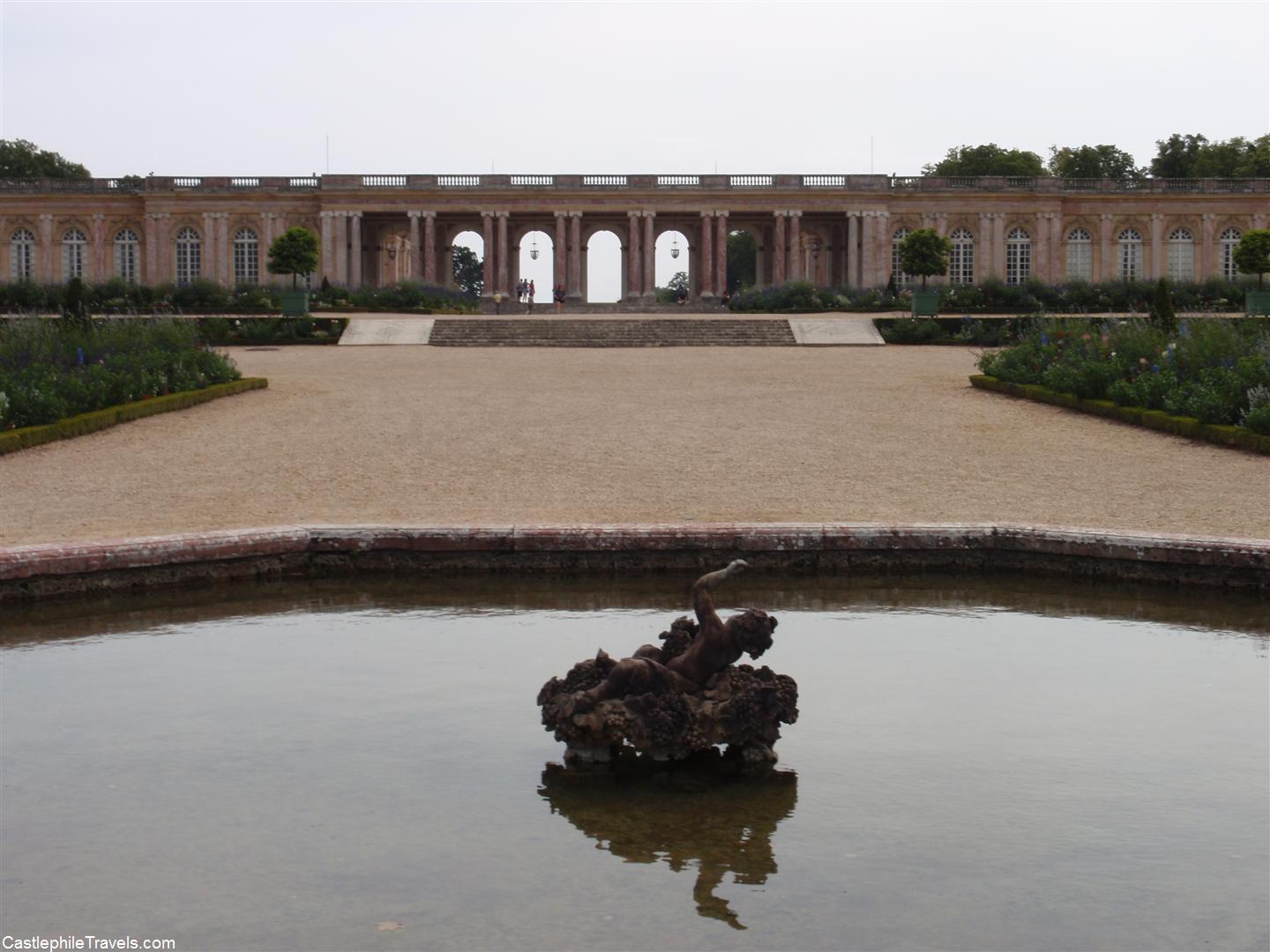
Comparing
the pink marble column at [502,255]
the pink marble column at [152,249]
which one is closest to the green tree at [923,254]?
the pink marble column at [502,255]

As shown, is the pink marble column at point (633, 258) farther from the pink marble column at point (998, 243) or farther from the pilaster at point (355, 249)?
the pink marble column at point (998, 243)

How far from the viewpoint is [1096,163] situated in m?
78.2

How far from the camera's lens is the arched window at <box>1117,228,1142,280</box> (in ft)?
205

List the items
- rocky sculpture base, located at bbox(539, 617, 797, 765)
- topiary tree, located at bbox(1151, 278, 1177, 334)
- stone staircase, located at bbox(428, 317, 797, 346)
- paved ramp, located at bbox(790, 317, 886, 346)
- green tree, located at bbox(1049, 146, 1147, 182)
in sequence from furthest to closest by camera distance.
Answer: green tree, located at bbox(1049, 146, 1147, 182)
stone staircase, located at bbox(428, 317, 797, 346)
paved ramp, located at bbox(790, 317, 886, 346)
topiary tree, located at bbox(1151, 278, 1177, 334)
rocky sculpture base, located at bbox(539, 617, 797, 765)

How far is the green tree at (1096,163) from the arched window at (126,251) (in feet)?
146

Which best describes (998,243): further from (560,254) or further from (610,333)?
(610,333)

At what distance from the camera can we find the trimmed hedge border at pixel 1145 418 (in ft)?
54.0

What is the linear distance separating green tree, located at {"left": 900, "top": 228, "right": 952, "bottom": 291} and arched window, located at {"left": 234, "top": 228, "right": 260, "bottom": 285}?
1113 inches

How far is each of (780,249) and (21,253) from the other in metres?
30.6

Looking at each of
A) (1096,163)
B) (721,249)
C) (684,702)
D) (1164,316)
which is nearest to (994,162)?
(1096,163)

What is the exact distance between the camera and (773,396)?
21953 mm

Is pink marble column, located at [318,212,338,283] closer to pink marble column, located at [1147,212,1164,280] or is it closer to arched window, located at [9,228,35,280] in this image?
arched window, located at [9,228,35,280]

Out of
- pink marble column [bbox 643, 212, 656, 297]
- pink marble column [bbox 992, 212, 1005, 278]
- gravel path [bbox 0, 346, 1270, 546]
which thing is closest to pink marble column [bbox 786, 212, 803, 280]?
pink marble column [bbox 643, 212, 656, 297]

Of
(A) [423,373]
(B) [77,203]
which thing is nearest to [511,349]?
(A) [423,373]
